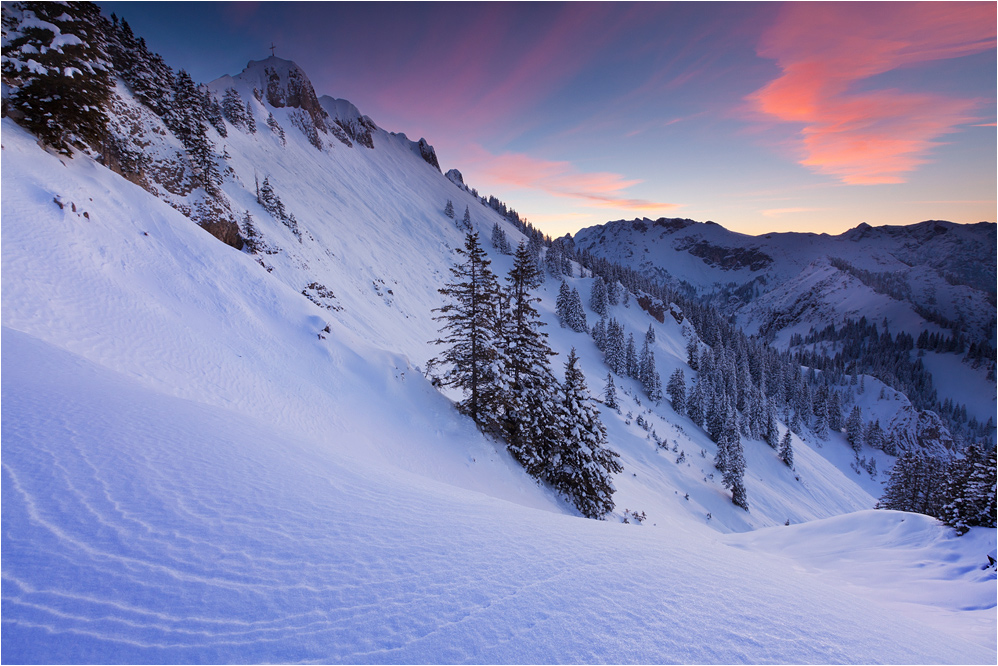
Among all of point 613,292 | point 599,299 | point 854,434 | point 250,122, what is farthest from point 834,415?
point 250,122

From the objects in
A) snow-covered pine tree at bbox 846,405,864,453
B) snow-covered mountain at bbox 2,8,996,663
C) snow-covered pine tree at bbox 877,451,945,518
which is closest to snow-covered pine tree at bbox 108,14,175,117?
snow-covered mountain at bbox 2,8,996,663

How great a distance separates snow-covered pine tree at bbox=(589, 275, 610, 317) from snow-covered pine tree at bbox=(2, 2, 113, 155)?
217 ft

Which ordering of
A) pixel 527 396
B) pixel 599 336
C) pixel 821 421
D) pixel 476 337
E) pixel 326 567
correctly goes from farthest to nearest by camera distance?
1. pixel 821 421
2. pixel 599 336
3. pixel 476 337
4. pixel 527 396
5. pixel 326 567

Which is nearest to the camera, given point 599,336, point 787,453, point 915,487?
point 915,487

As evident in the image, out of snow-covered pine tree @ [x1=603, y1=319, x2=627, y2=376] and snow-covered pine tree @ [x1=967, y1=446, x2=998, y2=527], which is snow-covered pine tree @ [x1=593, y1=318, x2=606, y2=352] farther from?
snow-covered pine tree @ [x1=967, y1=446, x2=998, y2=527]

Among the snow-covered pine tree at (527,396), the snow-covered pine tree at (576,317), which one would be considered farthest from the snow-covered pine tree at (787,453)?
the snow-covered pine tree at (527,396)

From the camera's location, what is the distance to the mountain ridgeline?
48.9ft

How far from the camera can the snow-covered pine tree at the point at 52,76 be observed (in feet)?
52.2

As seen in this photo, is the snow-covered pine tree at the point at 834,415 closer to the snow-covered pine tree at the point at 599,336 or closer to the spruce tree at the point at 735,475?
the snow-covered pine tree at the point at 599,336

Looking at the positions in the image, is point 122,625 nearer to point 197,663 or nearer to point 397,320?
point 197,663

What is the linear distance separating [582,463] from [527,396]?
316cm

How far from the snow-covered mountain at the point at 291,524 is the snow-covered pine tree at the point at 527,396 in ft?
2.42

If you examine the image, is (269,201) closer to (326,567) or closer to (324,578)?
(326,567)

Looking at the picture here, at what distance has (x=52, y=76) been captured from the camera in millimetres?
16688
